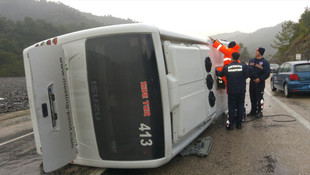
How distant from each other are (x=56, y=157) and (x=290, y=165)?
3.15 meters

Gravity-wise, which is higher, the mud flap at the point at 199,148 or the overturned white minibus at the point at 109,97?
the overturned white minibus at the point at 109,97

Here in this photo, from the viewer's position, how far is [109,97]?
2611 mm

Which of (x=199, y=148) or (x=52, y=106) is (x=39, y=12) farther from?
(x=199, y=148)

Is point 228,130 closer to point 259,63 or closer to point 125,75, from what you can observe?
point 259,63

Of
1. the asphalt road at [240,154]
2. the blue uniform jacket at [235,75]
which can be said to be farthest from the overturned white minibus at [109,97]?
the blue uniform jacket at [235,75]

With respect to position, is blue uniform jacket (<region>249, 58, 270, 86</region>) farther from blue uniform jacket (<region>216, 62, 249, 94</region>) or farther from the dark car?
the dark car

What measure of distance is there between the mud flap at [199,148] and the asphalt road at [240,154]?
73mm

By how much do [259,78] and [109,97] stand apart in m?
4.19

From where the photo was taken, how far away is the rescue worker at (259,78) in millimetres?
5242

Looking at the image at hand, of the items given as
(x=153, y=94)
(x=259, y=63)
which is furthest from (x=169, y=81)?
(x=259, y=63)

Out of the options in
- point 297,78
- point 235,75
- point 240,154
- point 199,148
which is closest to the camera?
point 240,154

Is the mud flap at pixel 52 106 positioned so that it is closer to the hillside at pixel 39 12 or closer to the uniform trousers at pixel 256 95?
the uniform trousers at pixel 256 95

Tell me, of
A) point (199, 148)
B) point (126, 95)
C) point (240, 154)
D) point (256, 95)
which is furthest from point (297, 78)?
point (126, 95)

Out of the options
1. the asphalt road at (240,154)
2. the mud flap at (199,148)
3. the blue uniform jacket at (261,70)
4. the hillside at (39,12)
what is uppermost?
the hillside at (39,12)
